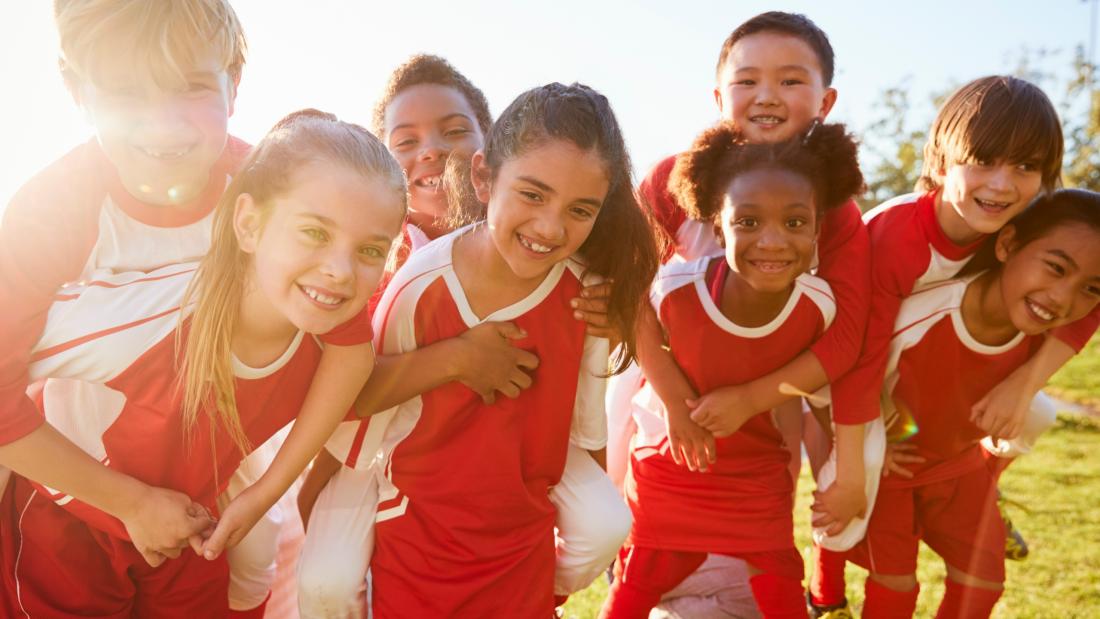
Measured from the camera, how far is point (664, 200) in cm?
285

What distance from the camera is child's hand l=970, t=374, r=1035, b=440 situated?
2664mm

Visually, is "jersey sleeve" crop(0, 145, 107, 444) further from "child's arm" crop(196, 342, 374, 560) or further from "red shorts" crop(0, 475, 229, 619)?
"child's arm" crop(196, 342, 374, 560)

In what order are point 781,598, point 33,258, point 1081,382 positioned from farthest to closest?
point 1081,382, point 781,598, point 33,258

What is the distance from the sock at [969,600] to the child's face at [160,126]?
2741mm

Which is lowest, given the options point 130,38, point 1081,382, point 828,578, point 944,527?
point 1081,382

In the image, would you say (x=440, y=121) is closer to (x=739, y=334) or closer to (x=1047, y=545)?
(x=739, y=334)

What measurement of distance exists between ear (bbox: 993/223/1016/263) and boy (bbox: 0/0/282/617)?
2338mm

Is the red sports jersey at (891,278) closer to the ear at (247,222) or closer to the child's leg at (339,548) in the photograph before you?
the child's leg at (339,548)

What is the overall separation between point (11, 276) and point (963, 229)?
2.59 metres

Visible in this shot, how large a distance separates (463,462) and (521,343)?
366 millimetres

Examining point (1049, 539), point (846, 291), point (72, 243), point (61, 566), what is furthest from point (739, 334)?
point (1049, 539)

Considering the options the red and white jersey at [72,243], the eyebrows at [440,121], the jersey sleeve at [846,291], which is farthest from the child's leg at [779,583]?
the red and white jersey at [72,243]

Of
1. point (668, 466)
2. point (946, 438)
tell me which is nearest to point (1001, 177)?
point (946, 438)

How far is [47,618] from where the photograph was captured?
2012 mm
